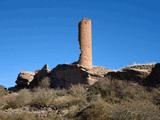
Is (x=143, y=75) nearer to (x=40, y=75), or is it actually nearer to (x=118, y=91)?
(x=118, y=91)

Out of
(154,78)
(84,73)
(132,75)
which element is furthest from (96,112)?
(84,73)

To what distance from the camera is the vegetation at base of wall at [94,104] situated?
67.2 ft

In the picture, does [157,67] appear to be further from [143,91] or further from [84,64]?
[84,64]

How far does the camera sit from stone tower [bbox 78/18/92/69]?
4647cm

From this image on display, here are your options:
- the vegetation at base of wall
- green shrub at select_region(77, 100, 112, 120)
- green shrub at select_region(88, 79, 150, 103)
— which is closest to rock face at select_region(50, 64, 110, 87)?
the vegetation at base of wall

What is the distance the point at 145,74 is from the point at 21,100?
8992 mm

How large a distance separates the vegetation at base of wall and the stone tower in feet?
47.4

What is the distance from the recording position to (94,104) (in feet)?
73.5

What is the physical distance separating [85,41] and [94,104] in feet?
84.5

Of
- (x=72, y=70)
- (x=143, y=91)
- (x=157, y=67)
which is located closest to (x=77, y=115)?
(x=143, y=91)

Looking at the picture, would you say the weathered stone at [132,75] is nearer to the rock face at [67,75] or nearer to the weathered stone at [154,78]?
the weathered stone at [154,78]

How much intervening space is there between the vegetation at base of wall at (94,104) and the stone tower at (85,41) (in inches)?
569

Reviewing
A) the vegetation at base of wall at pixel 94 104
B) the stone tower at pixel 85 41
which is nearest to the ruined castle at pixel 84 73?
the stone tower at pixel 85 41

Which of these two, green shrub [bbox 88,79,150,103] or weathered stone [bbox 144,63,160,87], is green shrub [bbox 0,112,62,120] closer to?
green shrub [bbox 88,79,150,103]
